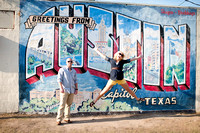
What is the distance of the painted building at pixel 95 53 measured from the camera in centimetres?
613

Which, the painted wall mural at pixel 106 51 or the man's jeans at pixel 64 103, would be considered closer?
the man's jeans at pixel 64 103

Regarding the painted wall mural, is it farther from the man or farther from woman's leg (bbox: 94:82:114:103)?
the man

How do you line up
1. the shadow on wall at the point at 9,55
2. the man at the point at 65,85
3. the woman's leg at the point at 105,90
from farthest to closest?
the shadow on wall at the point at 9,55 → the woman's leg at the point at 105,90 → the man at the point at 65,85

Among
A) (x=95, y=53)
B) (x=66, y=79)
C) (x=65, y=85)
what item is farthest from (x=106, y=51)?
(x=65, y=85)

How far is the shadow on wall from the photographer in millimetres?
6094

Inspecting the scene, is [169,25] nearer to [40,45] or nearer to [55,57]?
[55,57]

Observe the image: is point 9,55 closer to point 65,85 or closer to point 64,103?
point 65,85

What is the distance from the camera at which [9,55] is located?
6109 mm

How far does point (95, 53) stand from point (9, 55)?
298 cm

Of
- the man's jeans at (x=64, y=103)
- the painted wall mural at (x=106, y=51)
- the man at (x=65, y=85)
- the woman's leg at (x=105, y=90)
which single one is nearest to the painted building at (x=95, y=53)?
the painted wall mural at (x=106, y=51)

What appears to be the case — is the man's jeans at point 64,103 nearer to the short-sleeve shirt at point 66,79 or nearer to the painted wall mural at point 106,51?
the short-sleeve shirt at point 66,79

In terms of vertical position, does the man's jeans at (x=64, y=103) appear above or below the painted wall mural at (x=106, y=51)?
below

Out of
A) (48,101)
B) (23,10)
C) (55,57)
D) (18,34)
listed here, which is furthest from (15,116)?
(23,10)

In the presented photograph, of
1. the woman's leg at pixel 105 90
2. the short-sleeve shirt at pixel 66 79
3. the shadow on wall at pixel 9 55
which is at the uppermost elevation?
the shadow on wall at pixel 9 55
